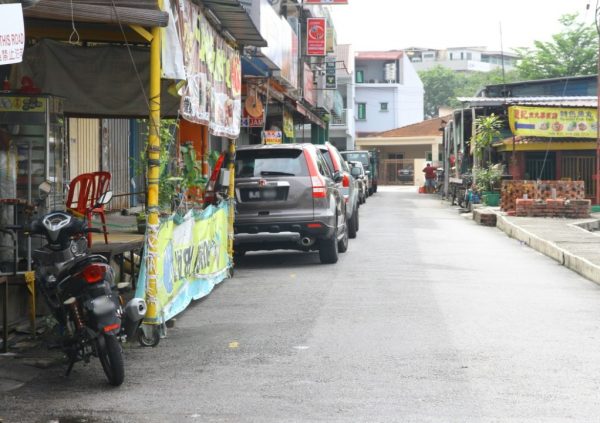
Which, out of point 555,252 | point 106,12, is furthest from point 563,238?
point 106,12

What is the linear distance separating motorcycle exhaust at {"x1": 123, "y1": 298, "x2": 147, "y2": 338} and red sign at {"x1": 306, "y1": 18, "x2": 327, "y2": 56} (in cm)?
3396

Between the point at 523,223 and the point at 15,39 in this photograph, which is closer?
the point at 15,39

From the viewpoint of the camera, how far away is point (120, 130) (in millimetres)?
19719

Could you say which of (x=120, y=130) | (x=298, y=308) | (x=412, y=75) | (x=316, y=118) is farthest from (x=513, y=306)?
(x=412, y=75)

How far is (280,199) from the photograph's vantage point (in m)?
15.0

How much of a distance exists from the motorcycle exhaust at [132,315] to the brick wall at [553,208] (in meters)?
20.9

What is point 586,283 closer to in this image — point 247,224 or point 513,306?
point 513,306

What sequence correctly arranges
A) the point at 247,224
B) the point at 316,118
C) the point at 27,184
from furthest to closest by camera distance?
1. the point at 316,118
2. the point at 247,224
3. the point at 27,184

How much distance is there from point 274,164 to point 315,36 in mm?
27195

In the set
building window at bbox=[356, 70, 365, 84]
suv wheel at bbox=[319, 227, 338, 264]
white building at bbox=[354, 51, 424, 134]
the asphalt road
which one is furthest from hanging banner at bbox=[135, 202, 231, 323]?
building window at bbox=[356, 70, 365, 84]

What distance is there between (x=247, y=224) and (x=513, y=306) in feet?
16.0

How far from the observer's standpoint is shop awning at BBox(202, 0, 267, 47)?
36.9 ft

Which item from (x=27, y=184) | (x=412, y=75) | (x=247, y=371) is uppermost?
(x=412, y=75)

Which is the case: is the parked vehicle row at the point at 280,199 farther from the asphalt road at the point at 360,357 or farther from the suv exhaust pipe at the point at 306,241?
the asphalt road at the point at 360,357
